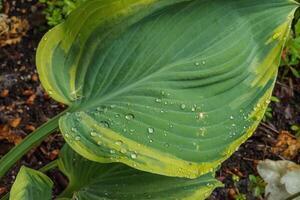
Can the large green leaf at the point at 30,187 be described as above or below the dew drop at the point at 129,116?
below

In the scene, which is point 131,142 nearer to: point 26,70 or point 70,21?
point 70,21

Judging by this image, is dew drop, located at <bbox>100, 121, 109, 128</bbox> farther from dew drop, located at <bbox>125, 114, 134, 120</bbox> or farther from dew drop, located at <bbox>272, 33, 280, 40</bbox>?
dew drop, located at <bbox>272, 33, 280, 40</bbox>

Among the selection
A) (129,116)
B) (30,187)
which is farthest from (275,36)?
(30,187)

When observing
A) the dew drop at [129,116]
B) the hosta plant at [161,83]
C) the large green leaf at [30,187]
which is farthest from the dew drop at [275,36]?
the large green leaf at [30,187]

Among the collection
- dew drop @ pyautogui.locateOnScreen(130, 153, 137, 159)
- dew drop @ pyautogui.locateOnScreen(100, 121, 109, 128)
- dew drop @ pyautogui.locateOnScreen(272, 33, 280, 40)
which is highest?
dew drop @ pyautogui.locateOnScreen(272, 33, 280, 40)

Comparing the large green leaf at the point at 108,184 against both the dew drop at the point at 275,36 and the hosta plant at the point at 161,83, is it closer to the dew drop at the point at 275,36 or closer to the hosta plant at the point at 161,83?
the hosta plant at the point at 161,83

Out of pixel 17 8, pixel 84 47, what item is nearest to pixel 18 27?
pixel 17 8

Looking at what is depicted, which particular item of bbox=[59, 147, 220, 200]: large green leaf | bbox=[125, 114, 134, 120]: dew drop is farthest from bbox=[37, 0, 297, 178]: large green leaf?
bbox=[59, 147, 220, 200]: large green leaf
